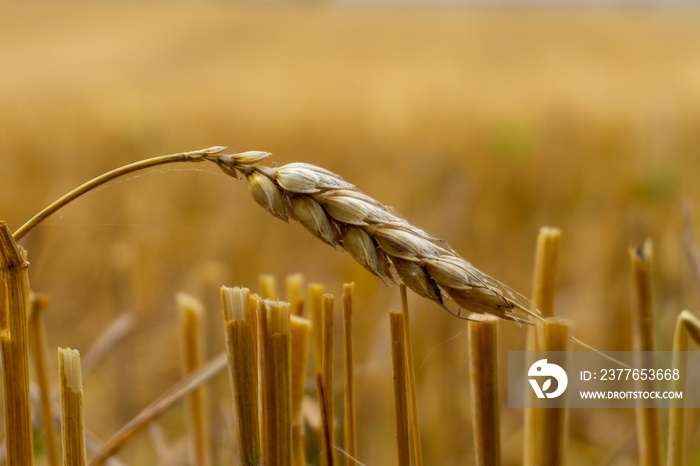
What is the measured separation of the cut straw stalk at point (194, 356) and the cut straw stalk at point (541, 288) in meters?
0.31

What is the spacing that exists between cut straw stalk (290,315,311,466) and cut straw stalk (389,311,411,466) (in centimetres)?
8

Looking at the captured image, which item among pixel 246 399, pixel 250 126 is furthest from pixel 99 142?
pixel 246 399

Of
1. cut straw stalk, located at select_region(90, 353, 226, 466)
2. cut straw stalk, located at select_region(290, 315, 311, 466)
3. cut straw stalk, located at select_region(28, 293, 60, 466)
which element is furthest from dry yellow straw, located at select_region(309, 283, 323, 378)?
cut straw stalk, located at select_region(28, 293, 60, 466)

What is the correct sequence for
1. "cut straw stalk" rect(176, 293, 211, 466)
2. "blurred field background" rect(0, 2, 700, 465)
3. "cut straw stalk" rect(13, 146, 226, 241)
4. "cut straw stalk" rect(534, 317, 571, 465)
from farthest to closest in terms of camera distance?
1. "blurred field background" rect(0, 2, 700, 465)
2. "cut straw stalk" rect(176, 293, 211, 466)
3. "cut straw stalk" rect(534, 317, 571, 465)
4. "cut straw stalk" rect(13, 146, 226, 241)

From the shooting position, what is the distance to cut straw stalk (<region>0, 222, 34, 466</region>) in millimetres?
380

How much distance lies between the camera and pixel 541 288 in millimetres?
535

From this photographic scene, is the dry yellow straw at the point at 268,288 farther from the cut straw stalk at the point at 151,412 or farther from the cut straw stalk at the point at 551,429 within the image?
the cut straw stalk at the point at 551,429

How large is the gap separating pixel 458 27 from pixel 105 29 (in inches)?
376

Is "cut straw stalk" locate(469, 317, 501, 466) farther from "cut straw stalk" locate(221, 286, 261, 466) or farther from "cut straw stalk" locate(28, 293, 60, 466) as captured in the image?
"cut straw stalk" locate(28, 293, 60, 466)

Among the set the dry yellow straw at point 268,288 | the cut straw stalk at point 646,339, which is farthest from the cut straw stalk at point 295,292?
the cut straw stalk at point 646,339

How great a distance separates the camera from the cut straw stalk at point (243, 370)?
381 millimetres

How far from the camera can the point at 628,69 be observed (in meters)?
11.6

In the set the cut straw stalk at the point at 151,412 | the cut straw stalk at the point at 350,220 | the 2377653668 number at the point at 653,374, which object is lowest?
the cut straw stalk at the point at 151,412

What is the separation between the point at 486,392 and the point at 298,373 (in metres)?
0.16
